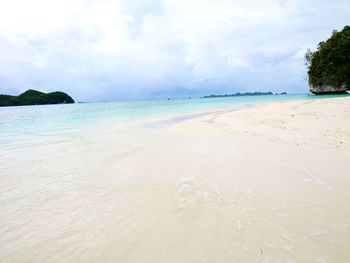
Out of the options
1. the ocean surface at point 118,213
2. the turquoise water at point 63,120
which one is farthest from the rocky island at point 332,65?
the ocean surface at point 118,213

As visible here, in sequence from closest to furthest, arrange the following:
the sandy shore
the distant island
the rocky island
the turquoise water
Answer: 1. the sandy shore
2. the turquoise water
3. the rocky island
4. the distant island

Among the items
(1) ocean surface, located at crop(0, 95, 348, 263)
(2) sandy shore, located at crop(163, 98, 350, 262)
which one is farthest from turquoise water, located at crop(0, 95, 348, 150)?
(2) sandy shore, located at crop(163, 98, 350, 262)

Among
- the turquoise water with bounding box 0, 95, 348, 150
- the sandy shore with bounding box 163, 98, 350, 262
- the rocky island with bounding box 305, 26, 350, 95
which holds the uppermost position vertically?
the rocky island with bounding box 305, 26, 350, 95

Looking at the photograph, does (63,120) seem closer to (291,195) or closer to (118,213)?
(118,213)

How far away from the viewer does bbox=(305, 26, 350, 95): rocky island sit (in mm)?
56506

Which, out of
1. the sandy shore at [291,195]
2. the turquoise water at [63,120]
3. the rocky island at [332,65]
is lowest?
the sandy shore at [291,195]

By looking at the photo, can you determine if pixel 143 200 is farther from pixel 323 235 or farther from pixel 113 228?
pixel 323 235

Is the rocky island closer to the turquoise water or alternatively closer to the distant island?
the turquoise water

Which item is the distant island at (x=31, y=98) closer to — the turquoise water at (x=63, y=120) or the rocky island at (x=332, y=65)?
the turquoise water at (x=63, y=120)

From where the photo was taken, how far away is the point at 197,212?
3.59 m

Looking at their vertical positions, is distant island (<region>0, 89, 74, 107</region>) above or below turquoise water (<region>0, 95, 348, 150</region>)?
above

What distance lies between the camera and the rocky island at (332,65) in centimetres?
5651

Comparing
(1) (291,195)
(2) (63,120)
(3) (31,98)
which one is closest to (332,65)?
(2) (63,120)

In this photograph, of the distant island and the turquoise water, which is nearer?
the turquoise water
